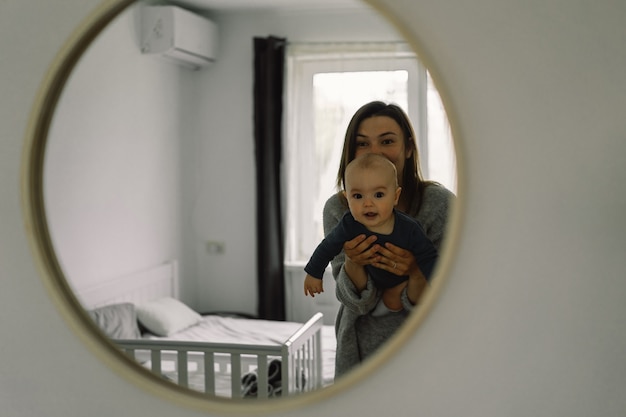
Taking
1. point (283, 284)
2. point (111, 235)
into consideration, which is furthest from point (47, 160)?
point (283, 284)

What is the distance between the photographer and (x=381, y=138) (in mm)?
→ 1095

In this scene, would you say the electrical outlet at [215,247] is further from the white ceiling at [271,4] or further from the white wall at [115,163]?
the white ceiling at [271,4]

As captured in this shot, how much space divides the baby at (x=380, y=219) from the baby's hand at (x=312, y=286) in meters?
0.07

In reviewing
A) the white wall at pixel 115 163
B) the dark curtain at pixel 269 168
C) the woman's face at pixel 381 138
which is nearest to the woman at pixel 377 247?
the woman's face at pixel 381 138

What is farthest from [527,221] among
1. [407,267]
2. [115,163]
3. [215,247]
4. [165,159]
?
[115,163]

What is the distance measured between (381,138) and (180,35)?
413mm

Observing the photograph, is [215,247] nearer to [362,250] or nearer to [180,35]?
[362,250]

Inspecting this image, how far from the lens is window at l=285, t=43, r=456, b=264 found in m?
1.08

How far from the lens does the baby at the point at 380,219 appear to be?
42.9 inches

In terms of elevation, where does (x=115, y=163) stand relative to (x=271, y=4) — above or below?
below

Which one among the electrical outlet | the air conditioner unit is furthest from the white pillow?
the air conditioner unit

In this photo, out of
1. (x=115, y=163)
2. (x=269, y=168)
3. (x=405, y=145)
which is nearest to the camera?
(x=405, y=145)

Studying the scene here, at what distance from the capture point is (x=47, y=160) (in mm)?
1342

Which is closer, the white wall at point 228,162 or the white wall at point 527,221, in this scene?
the white wall at point 527,221
